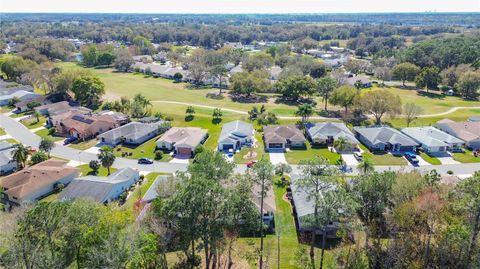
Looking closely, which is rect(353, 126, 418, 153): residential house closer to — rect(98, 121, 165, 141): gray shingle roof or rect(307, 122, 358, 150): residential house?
rect(307, 122, 358, 150): residential house

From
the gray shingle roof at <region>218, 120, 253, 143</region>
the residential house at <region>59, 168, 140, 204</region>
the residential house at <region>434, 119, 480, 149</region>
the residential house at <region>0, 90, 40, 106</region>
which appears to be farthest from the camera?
the residential house at <region>0, 90, 40, 106</region>

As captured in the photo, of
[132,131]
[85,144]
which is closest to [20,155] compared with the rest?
[85,144]

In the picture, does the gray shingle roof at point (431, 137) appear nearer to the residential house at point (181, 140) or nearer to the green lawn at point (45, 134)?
the residential house at point (181, 140)

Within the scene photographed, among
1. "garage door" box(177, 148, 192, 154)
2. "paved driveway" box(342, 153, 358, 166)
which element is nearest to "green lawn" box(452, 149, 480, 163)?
"paved driveway" box(342, 153, 358, 166)

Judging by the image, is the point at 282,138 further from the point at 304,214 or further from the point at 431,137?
the point at 431,137

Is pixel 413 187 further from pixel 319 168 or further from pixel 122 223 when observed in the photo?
pixel 122 223

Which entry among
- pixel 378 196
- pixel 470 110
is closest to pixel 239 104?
pixel 470 110
